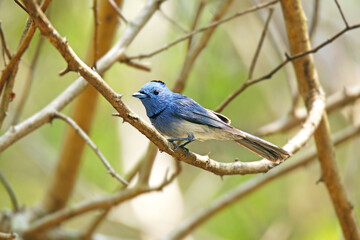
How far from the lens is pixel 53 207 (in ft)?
17.0

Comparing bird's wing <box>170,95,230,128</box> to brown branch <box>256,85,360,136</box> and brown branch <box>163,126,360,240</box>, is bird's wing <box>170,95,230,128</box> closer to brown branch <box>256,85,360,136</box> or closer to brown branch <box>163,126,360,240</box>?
brown branch <box>163,126,360,240</box>

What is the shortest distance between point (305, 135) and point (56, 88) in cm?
498

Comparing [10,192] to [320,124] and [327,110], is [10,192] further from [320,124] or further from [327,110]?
[327,110]

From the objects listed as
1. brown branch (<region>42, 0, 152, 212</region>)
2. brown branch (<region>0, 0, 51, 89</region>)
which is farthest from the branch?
brown branch (<region>0, 0, 51, 89</region>)

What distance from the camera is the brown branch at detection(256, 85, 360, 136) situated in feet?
16.4

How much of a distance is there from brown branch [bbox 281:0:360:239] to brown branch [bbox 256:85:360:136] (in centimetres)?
106

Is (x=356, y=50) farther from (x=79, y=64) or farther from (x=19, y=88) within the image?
(x=79, y=64)

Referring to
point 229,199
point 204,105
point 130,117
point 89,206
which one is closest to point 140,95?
point 130,117

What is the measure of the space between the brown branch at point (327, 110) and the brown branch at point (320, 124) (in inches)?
41.9

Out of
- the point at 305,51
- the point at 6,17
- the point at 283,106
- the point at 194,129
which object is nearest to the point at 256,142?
the point at 194,129

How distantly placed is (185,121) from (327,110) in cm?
233

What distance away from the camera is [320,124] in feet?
13.0

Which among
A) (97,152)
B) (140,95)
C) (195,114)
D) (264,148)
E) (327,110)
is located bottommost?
(327,110)

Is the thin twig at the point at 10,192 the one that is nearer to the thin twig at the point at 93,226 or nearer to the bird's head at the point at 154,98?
the thin twig at the point at 93,226
